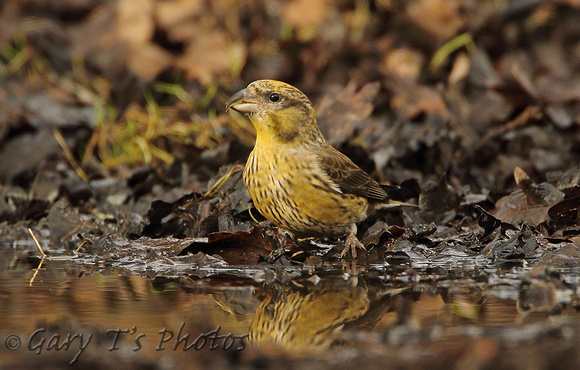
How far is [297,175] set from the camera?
496cm

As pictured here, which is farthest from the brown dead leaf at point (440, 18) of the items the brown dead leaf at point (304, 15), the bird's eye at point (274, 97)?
the bird's eye at point (274, 97)

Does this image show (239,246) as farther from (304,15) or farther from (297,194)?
(304,15)

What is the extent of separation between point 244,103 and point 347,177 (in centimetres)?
95

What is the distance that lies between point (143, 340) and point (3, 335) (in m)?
0.60

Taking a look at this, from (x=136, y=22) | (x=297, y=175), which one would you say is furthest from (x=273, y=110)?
(x=136, y=22)

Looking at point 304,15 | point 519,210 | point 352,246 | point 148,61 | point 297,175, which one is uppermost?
point 304,15

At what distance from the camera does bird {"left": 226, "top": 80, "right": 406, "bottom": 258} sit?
193 inches

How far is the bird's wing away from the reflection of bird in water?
1432 mm

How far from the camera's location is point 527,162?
6727 millimetres

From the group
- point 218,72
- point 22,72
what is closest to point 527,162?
point 218,72

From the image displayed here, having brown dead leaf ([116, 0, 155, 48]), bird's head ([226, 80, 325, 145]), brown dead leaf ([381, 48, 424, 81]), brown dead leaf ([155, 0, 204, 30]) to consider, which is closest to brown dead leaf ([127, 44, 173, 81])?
brown dead leaf ([116, 0, 155, 48])

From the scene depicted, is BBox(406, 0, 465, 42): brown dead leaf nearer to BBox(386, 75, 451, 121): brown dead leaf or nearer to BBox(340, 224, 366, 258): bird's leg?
BBox(386, 75, 451, 121): brown dead leaf

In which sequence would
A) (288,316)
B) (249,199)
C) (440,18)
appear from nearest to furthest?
(288,316), (249,199), (440,18)

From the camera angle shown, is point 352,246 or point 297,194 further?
point 297,194
